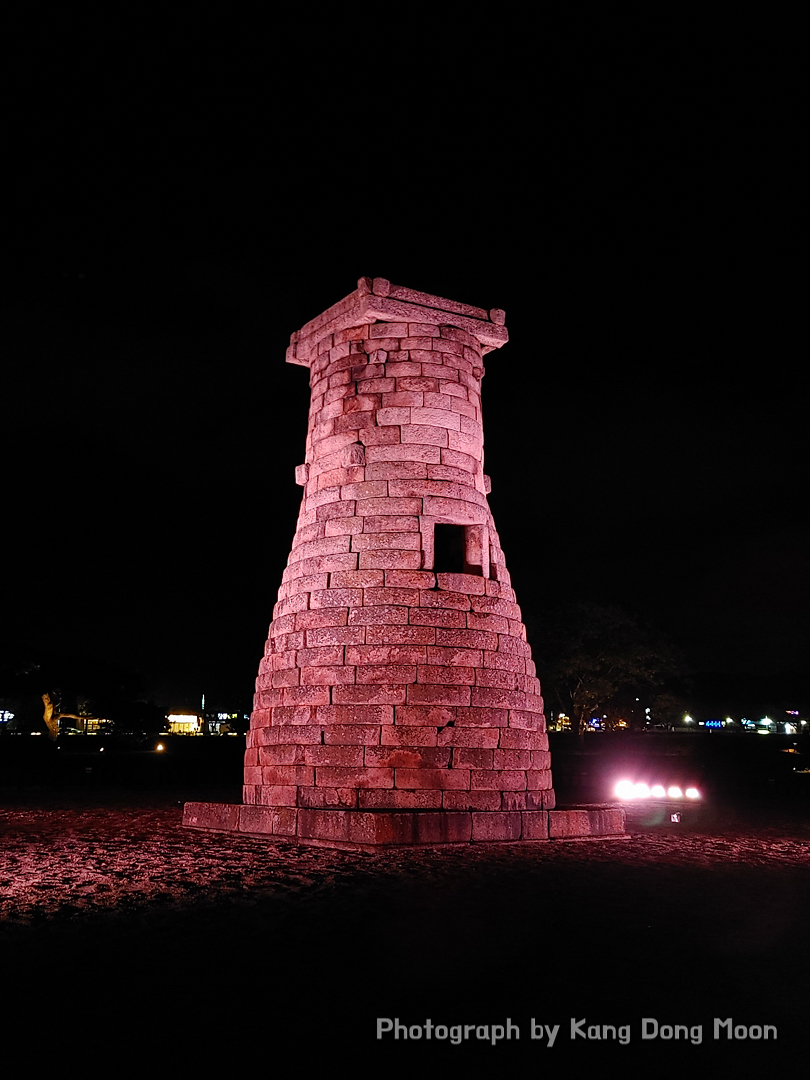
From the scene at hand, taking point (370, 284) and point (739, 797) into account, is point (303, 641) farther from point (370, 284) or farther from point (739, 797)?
point (739, 797)

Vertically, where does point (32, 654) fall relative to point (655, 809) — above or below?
above

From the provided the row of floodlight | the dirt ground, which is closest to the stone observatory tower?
the dirt ground

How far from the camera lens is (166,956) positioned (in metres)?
5.39

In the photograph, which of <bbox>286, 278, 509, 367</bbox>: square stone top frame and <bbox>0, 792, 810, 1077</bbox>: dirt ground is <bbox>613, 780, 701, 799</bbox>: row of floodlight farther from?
<bbox>286, 278, 509, 367</bbox>: square stone top frame

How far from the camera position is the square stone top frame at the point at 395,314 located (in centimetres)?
1306

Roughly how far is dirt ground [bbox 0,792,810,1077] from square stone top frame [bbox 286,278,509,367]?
794 centimetres

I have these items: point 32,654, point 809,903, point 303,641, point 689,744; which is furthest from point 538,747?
point 32,654

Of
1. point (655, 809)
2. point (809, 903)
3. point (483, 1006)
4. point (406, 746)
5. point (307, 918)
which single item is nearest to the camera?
point (483, 1006)

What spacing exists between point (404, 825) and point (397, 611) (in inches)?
116

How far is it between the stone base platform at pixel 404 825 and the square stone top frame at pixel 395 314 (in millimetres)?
7402

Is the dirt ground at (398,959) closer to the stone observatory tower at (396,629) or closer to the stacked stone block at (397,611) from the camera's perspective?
the stone observatory tower at (396,629)

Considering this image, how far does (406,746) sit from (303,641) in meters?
2.29

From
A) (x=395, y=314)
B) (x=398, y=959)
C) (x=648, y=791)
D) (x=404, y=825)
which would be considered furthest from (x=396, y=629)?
(x=648, y=791)

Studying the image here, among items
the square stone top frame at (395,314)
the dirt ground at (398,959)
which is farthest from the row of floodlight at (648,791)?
the square stone top frame at (395,314)
